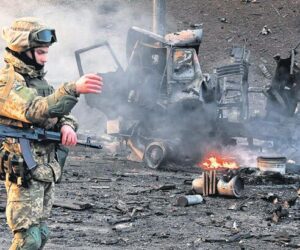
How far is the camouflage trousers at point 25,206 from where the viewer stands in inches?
175

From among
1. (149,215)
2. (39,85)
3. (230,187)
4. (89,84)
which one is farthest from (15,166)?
(230,187)

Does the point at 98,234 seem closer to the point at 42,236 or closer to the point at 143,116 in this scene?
the point at 42,236

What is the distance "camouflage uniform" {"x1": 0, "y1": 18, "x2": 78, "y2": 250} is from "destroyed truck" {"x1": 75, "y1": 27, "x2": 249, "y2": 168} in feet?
29.2

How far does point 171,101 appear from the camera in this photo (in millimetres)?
13820

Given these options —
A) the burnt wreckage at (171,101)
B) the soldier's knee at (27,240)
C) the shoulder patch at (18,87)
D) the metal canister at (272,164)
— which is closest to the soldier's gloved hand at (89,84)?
the shoulder patch at (18,87)

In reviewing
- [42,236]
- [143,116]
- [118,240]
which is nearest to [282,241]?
[118,240]

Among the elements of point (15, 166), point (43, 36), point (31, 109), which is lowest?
point (15, 166)

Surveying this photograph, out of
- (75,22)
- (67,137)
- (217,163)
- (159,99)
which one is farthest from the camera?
(75,22)

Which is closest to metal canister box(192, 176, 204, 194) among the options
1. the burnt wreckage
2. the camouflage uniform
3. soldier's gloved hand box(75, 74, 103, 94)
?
the burnt wreckage

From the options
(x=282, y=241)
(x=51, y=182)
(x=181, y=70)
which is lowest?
(x=282, y=241)

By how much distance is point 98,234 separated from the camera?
7.07 meters

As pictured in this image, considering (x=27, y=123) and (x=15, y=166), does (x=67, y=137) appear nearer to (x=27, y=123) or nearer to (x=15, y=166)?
(x=27, y=123)

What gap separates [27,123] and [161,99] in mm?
9498

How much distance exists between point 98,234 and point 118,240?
13.4 inches
